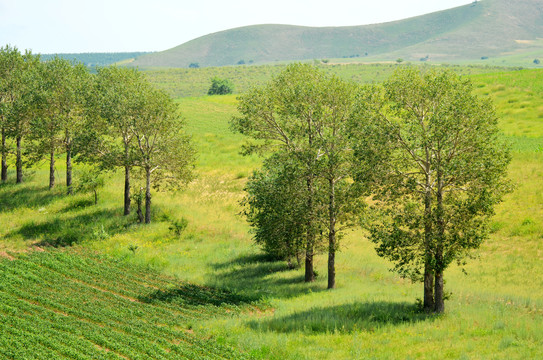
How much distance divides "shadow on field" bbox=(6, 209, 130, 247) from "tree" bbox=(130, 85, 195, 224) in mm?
3878

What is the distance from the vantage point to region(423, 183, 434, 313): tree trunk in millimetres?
24062

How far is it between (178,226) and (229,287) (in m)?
14.8

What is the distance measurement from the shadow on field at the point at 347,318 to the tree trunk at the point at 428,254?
74 cm

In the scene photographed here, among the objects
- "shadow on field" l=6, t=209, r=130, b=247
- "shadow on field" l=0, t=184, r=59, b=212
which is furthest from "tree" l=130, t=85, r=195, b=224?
"shadow on field" l=0, t=184, r=59, b=212

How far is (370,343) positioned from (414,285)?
12.0 meters

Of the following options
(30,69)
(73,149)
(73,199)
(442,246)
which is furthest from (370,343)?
(30,69)

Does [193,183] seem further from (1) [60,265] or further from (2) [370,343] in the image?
(2) [370,343]

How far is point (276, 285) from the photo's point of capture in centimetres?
3412

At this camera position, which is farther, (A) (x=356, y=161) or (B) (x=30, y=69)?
(B) (x=30, y=69)

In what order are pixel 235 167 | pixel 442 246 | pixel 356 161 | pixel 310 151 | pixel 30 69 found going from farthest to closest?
pixel 235 167
pixel 30 69
pixel 310 151
pixel 356 161
pixel 442 246

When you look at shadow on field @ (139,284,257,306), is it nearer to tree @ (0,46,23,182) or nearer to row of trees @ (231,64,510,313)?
row of trees @ (231,64,510,313)

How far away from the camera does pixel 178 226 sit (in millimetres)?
47562

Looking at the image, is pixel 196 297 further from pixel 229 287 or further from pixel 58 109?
pixel 58 109

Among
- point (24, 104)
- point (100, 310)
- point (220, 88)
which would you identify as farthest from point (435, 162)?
point (220, 88)
